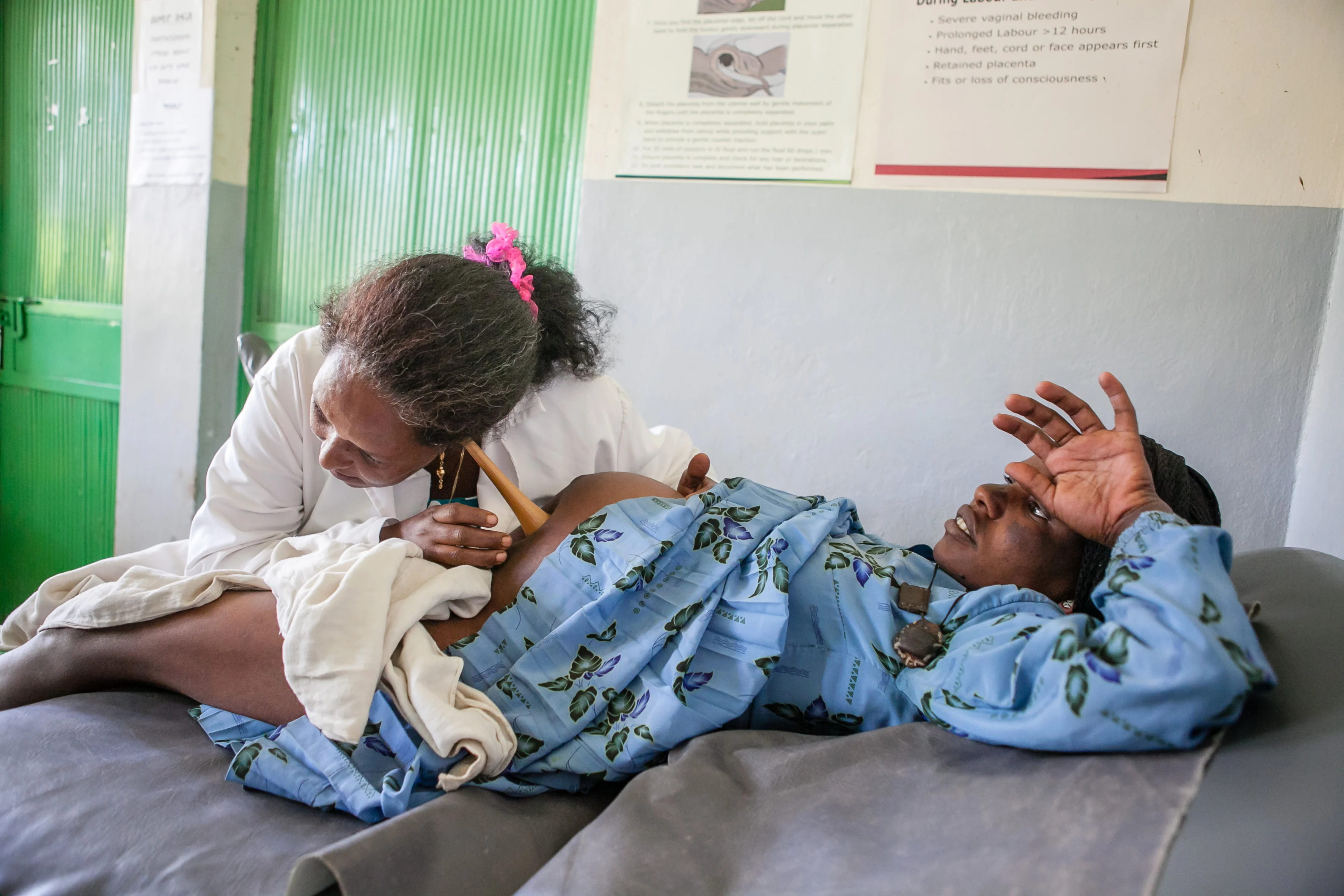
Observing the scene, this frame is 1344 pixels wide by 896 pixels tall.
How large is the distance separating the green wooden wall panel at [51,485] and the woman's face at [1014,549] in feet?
11.9

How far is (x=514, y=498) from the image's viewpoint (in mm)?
1707

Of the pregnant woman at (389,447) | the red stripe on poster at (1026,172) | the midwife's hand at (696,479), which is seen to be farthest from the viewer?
the red stripe on poster at (1026,172)

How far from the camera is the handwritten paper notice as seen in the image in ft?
10.9

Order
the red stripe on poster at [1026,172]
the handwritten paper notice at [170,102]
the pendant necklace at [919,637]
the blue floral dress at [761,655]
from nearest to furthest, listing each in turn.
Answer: the blue floral dress at [761,655], the pendant necklace at [919,637], the red stripe on poster at [1026,172], the handwritten paper notice at [170,102]

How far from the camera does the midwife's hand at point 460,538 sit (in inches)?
59.6

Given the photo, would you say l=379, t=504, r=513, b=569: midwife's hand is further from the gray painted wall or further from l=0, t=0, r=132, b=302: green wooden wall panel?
l=0, t=0, r=132, b=302: green wooden wall panel

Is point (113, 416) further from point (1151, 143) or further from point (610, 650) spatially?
point (1151, 143)

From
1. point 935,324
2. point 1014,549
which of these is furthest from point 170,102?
Result: point 1014,549

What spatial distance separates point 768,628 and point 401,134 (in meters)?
2.60

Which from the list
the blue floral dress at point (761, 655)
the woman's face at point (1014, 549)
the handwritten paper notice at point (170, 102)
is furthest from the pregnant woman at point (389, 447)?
the handwritten paper notice at point (170, 102)

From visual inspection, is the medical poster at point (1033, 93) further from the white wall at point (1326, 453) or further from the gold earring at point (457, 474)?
the gold earring at point (457, 474)

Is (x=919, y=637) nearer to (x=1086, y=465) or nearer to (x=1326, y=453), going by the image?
(x=1086, y=465)

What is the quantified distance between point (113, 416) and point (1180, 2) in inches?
162

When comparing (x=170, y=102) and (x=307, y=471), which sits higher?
(x=170, y=102)
